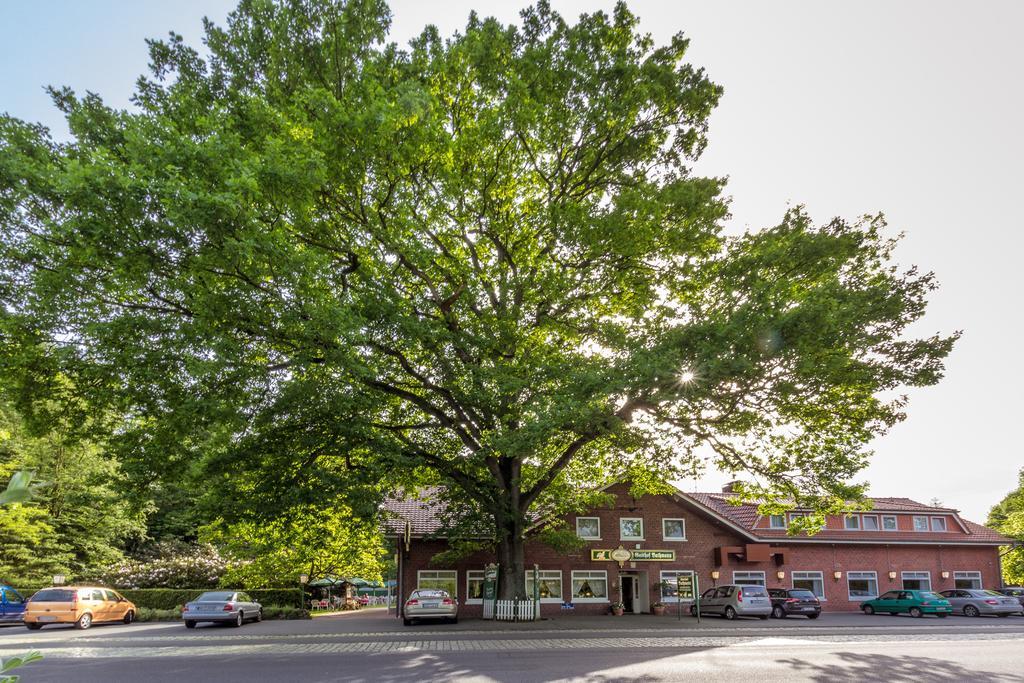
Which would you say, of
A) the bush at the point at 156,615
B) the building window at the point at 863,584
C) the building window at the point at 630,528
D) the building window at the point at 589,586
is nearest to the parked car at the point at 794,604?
the building window at the point at 630,528

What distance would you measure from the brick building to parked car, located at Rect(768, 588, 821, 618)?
12.7 feet

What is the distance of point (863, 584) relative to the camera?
1390 inches

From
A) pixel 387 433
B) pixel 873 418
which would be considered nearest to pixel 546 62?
pixel 387 433

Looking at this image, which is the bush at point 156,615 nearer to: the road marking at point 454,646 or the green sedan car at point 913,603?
the road marking at point 454,646

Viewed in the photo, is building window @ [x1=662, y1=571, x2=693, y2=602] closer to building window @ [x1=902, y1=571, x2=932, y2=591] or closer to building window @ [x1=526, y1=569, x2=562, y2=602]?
building window @ [x1=526, y1=569, x2=562, y2=602]

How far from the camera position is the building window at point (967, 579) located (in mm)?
36375

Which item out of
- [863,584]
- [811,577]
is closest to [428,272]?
[811,577]

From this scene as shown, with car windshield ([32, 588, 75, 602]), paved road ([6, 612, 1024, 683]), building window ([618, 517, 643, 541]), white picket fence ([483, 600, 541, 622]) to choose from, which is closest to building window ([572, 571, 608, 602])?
building window ([618, 517, 643, 541])

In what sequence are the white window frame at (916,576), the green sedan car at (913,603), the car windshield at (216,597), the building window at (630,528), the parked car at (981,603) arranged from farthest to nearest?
1. the white window frame at (916,576)
2. the building window at (630,528)
3. the green sedan car at (913,603)
4. the parked car at (981,603)
5. the car windshield at (216,597)

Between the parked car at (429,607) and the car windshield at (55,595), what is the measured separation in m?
11.6

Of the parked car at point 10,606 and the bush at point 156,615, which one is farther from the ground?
the parked car at point 10,606

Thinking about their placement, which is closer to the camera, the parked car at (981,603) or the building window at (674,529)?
the parked car at (981,603)

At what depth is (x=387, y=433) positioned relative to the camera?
71.3ft

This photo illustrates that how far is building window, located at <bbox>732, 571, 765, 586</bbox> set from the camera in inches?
1331
